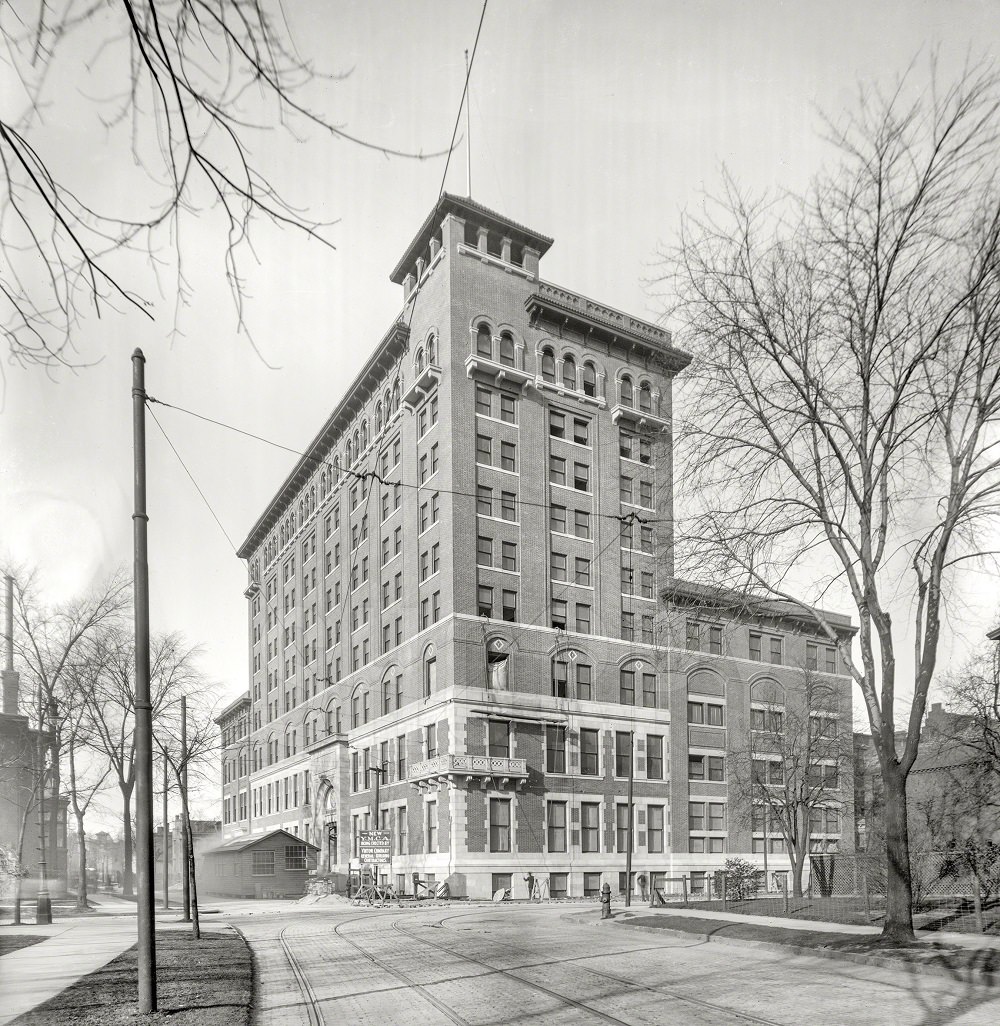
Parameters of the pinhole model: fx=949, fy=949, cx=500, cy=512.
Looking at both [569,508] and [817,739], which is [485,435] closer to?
[569,508]

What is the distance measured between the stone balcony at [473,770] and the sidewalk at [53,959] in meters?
16.5

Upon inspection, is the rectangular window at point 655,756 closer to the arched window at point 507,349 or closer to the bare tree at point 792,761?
the bare tree at point 792,761

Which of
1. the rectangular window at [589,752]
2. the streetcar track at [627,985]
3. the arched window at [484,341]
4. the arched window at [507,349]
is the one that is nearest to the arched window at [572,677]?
the rectangular window at [589,752]

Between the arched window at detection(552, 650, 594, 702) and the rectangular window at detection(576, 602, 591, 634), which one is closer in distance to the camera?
the arched window at detection(552, 650, 594, 702)

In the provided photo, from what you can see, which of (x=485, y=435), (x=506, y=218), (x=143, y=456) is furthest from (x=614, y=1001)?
(x=506, y=218)

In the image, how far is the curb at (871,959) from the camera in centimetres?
1260

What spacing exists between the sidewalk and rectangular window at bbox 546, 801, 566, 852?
70.2ft

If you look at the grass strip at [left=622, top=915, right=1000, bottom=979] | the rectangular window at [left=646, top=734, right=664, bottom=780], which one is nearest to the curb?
the grass strip at [left=622, top=915, right=1000, bottom=979]

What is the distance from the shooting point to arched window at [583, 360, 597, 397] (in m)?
50.5

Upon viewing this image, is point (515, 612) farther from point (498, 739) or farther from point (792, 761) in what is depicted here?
point (792, 761)

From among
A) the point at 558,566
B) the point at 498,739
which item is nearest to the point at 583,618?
the point at 558,566

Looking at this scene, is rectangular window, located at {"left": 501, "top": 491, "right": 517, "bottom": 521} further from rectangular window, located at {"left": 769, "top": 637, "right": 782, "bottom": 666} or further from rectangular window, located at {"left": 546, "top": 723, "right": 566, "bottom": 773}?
rectangular window, located at {"left": 769, "top": 637, "right": 782, "bottom": 666}

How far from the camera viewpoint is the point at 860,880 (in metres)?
28.8

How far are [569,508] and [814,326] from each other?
3113 cm
